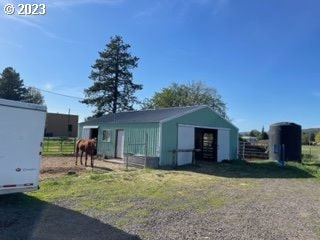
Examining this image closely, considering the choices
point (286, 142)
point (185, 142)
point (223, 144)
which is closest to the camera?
point (185, 142)

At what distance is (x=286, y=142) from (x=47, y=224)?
66.5 feet

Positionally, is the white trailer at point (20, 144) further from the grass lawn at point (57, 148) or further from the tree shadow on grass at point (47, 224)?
the grass lawn at point (57, 148)

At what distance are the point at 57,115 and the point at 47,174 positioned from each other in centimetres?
4683

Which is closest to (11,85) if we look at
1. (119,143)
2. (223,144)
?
(119,143)

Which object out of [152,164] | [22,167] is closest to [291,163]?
[152,164]

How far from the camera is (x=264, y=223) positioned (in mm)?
7730

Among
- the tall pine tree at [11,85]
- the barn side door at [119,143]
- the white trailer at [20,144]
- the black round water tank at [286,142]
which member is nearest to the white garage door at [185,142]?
the barn side door at [119,143]

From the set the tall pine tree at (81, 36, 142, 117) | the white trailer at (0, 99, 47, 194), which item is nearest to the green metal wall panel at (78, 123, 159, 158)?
the white trailer at (0, 99, 47, 194)

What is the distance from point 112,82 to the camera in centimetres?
4903

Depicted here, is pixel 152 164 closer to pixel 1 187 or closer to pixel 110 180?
pixel 110 180

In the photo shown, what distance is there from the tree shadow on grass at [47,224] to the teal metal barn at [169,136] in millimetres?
10607

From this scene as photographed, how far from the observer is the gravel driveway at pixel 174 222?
6.66m

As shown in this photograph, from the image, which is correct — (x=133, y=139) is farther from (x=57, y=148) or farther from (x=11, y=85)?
(x=11, y=85)

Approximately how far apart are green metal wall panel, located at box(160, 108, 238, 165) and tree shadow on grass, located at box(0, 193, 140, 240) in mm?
10933
